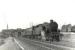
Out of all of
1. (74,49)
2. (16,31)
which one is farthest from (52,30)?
(16,31)

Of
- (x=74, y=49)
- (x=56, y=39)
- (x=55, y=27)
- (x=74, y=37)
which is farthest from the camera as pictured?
(x=55, y=27)

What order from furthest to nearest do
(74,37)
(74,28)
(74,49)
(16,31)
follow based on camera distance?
1. (16,31)
2. (74,28)
3. (74,37)
4. (74,49)

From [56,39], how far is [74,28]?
508 inches

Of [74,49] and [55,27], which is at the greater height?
[55,27]

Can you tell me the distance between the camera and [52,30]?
61.5m

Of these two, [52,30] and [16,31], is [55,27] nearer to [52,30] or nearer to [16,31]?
[52,30]

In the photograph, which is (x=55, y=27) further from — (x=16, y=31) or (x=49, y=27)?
(x=16, y=31)

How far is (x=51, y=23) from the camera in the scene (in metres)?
62.5

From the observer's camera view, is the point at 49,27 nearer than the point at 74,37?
No

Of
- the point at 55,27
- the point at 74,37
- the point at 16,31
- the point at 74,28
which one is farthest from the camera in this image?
the point at 16,31

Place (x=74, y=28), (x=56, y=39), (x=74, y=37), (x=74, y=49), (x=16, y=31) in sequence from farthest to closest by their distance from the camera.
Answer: (x=16, y=31) → (x=56, y=39) → (x=74, y=28) → (x=74, y=37) → (x=74, y=49)

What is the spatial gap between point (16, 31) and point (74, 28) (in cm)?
15098

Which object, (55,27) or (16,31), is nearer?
(55,27)

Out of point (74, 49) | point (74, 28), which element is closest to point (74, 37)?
point (74, 28)
